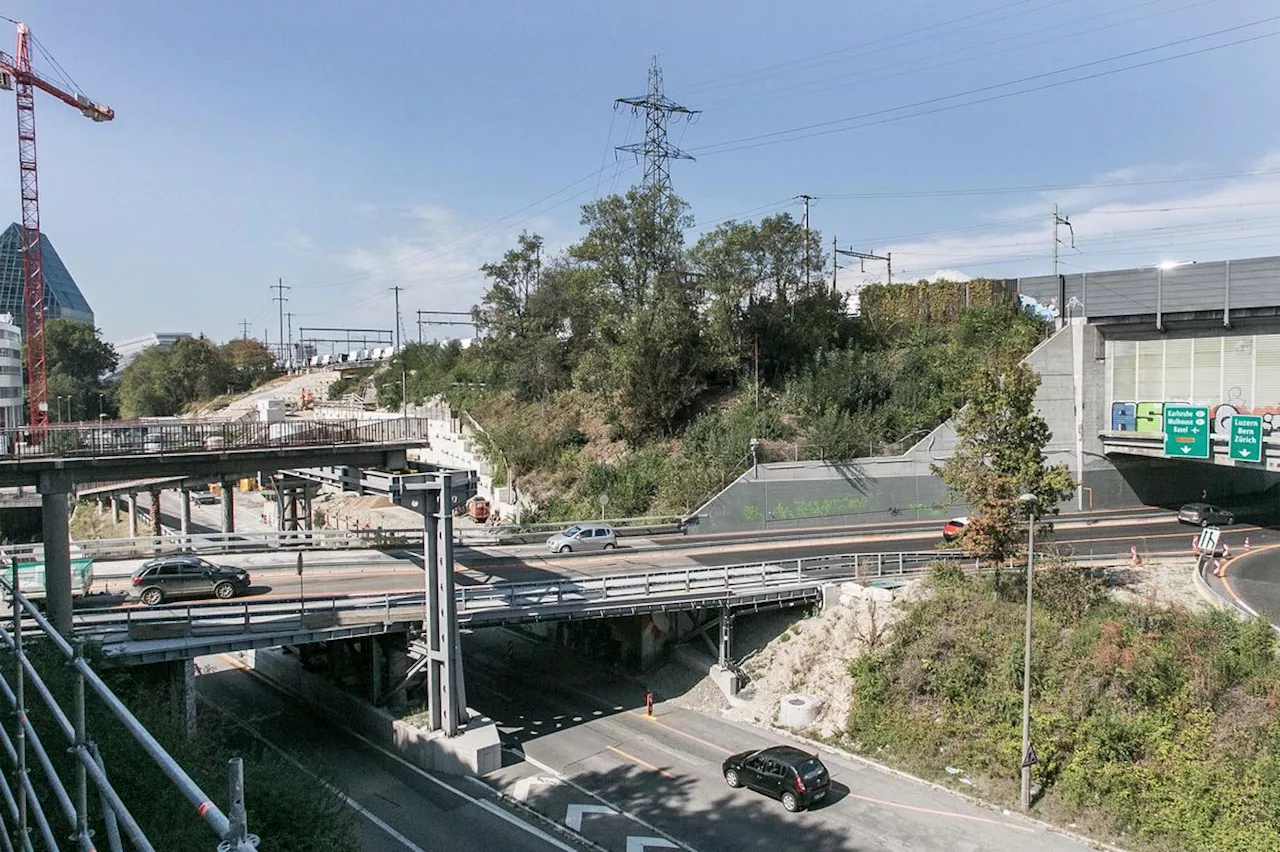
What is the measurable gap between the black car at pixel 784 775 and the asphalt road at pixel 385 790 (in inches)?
192

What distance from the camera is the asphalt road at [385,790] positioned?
19.4 meters

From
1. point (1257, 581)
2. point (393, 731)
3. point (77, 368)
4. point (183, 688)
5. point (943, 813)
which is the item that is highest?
point (77, 368)

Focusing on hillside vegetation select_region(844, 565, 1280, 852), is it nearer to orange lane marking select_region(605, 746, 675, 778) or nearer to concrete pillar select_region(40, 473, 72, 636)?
orange lane marking select_region(605, 746, 675, 778)

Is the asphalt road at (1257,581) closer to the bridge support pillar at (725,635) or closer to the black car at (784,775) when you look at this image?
A: the black car at (784,775)

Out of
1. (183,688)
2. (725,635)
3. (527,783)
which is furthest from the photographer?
(725,635)

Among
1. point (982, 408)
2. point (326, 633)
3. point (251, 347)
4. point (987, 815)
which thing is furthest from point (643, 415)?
point (251, 347)

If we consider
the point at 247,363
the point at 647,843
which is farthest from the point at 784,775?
the point at 247,363

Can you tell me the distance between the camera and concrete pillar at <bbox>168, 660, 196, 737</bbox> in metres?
21.6

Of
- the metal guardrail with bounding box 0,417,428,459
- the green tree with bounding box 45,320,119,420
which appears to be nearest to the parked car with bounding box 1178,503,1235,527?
the metal guardrail with bounding box 0,417,428,459

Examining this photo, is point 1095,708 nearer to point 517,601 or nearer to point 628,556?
point 517,601

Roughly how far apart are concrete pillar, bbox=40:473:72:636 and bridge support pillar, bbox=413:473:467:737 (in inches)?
355

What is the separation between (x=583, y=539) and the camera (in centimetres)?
3616

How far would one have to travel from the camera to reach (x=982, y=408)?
27016 millimetres

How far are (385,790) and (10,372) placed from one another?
330ft
